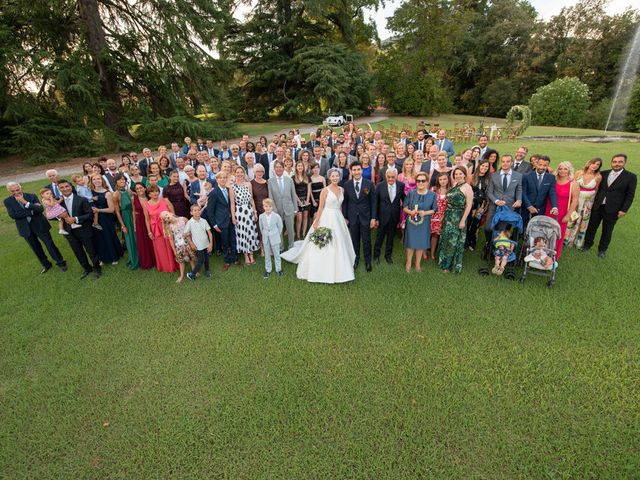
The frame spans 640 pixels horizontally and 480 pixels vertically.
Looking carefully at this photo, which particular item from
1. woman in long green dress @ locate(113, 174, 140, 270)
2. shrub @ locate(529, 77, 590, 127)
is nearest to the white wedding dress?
woman in long green dress @ locate(113, 174, 140, 270)

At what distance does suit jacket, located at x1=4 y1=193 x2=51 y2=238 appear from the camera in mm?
6159

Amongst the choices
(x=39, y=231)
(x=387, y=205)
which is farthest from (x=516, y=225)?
(x=39, y=231)

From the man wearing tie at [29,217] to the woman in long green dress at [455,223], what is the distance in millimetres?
8064

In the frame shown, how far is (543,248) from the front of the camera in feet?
17.9

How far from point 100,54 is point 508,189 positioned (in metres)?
23.3

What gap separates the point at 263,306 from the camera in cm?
541

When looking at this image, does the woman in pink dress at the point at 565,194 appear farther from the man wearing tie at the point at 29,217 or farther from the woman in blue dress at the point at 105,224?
the man wearing tie at the point at 29,217

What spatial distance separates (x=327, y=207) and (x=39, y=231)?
5953 mm

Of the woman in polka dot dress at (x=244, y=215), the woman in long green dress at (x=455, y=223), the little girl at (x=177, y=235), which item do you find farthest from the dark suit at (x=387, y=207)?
the little girl at (x=177, y=235)

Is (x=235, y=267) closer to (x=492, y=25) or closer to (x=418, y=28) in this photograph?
(x=418, y=28)

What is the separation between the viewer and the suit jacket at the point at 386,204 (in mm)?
6074

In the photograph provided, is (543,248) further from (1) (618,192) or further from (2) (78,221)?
(2) (78,221)

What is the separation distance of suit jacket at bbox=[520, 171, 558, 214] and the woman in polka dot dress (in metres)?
5.38

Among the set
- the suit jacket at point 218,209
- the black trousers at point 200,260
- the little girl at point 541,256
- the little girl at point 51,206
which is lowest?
the black trousers at point 200,260
